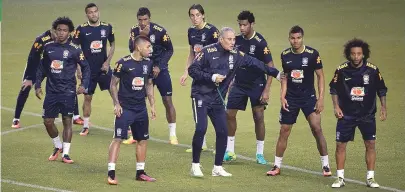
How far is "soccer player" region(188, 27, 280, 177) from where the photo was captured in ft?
58.9

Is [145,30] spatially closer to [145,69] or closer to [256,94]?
[256,94]

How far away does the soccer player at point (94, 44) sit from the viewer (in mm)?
21609

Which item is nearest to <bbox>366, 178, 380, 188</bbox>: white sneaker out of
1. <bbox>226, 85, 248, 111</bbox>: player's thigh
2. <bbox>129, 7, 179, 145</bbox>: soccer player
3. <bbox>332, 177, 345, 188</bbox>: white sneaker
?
<bbox>332, 177, 345, 188</bbox>: white sneaker

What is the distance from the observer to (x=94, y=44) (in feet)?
71.0

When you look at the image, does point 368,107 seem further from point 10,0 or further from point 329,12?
point 10,0

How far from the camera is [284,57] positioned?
1803 cm

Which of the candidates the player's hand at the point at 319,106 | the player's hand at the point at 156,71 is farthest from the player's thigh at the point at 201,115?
the player's hand at the point at 156,71

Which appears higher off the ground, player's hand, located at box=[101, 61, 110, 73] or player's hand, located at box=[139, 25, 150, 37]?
player's hand, located at box=[139, 25, 150, 37]

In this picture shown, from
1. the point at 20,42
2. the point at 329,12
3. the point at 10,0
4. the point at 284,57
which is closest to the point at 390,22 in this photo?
the point at 329,12

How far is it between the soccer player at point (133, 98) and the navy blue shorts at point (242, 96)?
1.94 meters

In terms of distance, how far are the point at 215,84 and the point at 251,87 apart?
129 centimetres

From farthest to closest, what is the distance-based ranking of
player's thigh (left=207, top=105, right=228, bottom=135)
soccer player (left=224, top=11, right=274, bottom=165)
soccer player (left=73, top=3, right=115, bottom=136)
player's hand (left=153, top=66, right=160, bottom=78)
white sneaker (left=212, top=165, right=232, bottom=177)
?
soccer player (left=73, top=3, right=115, bottom=136) → player's hand (left=153, top=66, right=160, bottom=78) → soccer player (left=224, top=11, right=274, bottom=165) → white sneaker (left=212, top=165, right=232, bottom=177) → player's thigh (left=207, top=105, right=228, bottom=135)

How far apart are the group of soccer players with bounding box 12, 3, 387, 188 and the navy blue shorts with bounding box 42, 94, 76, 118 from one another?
0.06ft

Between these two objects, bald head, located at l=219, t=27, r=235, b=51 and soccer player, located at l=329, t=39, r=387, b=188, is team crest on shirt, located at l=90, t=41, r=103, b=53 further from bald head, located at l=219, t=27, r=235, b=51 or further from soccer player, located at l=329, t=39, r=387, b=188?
soccer player, located at l=329, t=39, r=387, b=188
